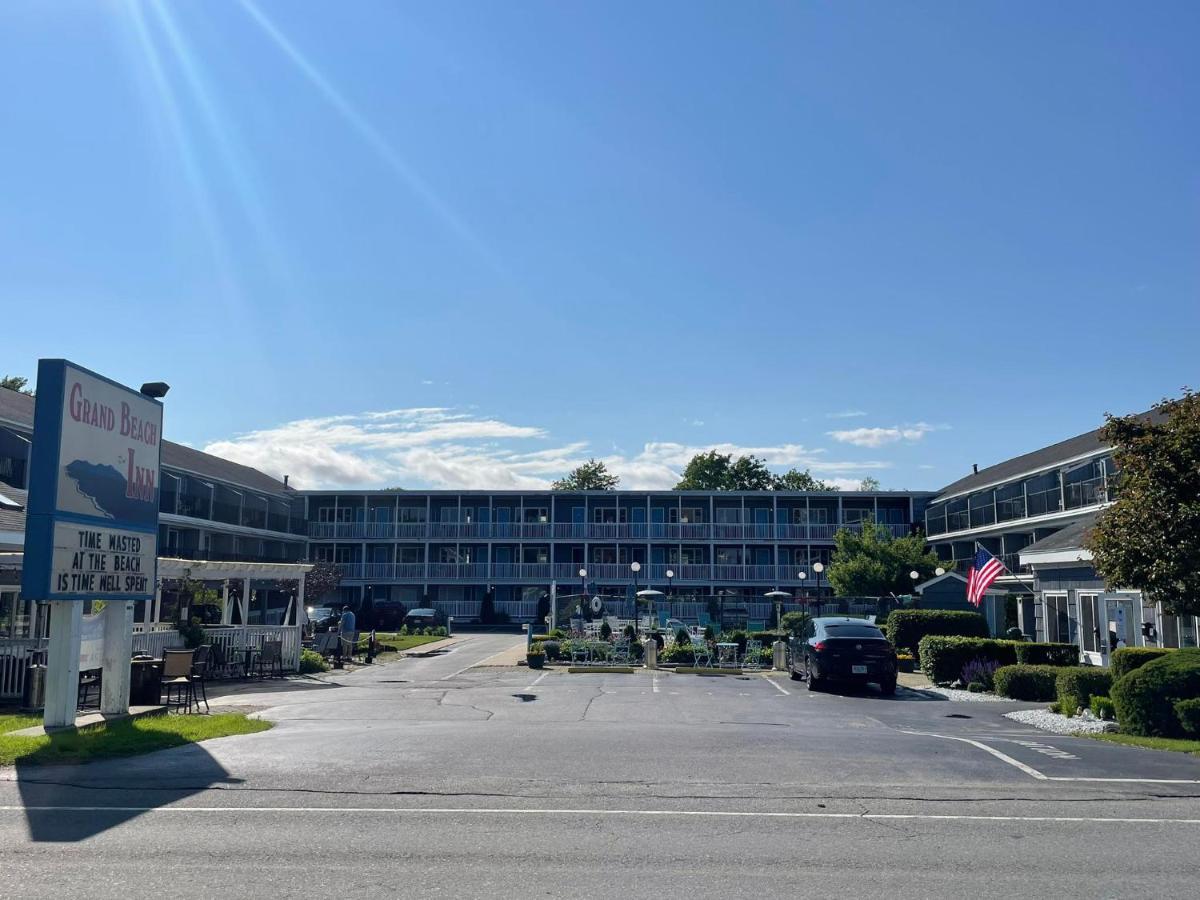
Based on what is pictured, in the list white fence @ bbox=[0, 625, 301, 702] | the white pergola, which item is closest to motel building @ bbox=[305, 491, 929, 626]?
the white pergola

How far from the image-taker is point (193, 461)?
48.1m

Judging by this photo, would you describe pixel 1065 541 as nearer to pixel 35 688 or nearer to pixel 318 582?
pixel 35 688

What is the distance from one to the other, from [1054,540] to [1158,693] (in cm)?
1578

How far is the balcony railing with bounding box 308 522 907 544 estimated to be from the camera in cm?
5462

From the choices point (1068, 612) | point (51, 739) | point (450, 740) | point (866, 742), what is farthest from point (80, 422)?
point (1068, 612)

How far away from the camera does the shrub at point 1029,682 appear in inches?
779

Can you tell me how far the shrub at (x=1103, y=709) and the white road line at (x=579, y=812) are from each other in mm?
7870

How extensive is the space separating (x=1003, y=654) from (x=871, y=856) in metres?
16.9

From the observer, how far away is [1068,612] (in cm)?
2739

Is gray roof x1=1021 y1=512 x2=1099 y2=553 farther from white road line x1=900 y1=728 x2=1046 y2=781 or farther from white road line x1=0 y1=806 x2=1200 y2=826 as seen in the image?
white road line x1=0 y1=806 x2=1200 y2=826

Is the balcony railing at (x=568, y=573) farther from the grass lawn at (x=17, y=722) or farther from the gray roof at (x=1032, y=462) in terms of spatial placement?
the grass lawn at (x=17, y=722)

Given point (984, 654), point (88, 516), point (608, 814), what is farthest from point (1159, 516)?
point (88, 516)

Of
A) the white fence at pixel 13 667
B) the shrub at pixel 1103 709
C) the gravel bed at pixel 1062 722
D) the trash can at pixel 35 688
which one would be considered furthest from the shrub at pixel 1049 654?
the white fence at pixel 13 667

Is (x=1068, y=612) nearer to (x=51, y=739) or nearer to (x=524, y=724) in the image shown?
(x=524, y=724)
